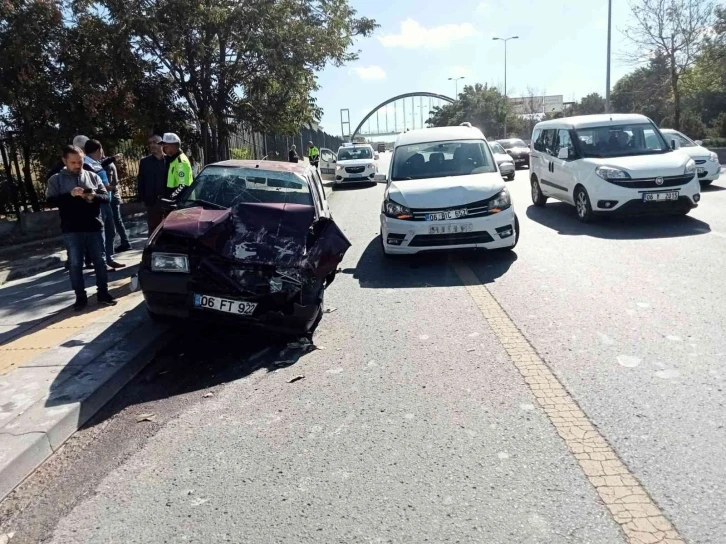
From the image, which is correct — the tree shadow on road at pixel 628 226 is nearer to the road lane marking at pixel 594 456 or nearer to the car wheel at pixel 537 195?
the car wheel at pixel 537 195

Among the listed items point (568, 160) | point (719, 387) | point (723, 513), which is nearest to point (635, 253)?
point (568, 160)

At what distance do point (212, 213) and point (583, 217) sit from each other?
7624mm

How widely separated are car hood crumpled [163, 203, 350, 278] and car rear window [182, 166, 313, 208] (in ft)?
2.06

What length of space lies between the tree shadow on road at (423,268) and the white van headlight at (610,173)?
2.63 m

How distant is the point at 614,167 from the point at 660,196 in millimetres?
856

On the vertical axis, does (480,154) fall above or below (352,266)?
above

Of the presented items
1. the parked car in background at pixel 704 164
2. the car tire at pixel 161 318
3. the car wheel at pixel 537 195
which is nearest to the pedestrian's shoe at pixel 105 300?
the car tire at pixel 161 318

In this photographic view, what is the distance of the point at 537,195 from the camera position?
14188 mm

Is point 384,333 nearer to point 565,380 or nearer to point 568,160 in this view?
point 565,380

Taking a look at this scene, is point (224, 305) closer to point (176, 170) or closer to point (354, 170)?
point (176, 170)

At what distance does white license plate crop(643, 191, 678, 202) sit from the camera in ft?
33.1

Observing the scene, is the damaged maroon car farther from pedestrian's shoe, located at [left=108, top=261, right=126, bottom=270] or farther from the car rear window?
pedestrian's shoe, located at [left=108, top=261, right=126, bottom=270]

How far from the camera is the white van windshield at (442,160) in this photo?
31.1ft

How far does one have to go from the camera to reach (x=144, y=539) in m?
2.89
